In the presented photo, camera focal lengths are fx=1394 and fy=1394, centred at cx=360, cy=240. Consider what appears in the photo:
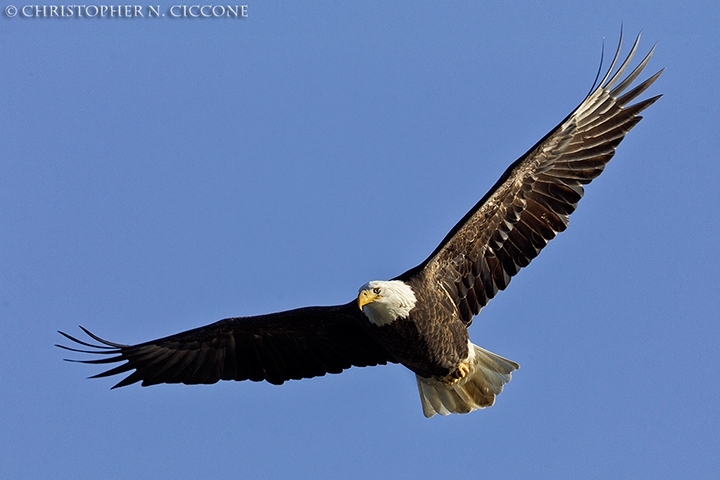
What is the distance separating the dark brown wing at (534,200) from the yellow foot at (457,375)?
0.45 meters

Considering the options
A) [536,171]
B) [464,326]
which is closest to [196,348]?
[464,326]

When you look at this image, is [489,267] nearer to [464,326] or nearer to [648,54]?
[464,326]

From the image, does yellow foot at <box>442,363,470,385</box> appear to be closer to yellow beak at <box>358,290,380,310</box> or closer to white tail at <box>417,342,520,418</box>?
white tail at <box>417,342,520,418</box>

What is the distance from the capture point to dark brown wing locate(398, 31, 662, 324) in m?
12.6

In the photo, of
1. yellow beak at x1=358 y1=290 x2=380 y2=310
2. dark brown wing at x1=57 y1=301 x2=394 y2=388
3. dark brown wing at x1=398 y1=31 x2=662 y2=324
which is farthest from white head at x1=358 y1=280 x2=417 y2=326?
dark brown wing at x1=57 y1=301 x2=394 y2=388

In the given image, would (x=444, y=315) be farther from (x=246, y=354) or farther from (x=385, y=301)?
(x=246, y=354)

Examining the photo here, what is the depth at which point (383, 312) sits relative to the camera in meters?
12.0

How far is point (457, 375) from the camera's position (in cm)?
1299

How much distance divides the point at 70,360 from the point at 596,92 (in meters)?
5.41

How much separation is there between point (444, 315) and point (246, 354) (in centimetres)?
211

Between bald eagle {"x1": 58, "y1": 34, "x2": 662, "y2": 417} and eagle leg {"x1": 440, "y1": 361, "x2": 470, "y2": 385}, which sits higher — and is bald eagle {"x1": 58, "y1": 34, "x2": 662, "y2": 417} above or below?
above

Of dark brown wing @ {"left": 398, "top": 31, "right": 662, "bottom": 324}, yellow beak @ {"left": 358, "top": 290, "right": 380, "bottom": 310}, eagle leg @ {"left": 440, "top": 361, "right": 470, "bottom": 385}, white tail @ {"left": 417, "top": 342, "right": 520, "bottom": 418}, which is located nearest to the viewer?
yellow beak @ {"left": 358, "top": 290, "right": 380, "bottom": 310}

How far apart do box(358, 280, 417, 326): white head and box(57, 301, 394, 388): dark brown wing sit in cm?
110

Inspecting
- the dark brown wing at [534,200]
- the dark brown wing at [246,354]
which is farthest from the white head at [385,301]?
the dark brown wing at [246,354]
